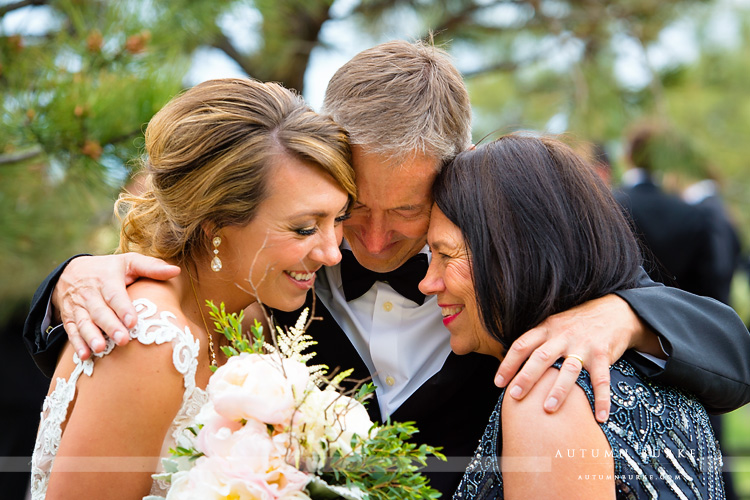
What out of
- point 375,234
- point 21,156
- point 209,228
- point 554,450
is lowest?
point 554,450

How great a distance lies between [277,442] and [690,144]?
418cm

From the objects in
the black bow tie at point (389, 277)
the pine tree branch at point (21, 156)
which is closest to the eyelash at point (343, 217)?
the black bow tie at point (389, 277)

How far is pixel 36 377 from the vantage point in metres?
5.00

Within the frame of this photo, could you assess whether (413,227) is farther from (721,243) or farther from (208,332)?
(721,243)

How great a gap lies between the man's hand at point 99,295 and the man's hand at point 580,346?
1.02 metres

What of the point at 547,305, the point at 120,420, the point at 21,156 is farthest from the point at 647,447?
the point at 21,156

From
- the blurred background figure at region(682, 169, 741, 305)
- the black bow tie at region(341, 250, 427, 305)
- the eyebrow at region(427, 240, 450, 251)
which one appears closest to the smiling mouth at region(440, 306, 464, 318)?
the eyebrow at region(427, 240, 450, 251)

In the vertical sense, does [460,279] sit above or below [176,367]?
above

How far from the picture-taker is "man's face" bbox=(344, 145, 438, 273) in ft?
8.23

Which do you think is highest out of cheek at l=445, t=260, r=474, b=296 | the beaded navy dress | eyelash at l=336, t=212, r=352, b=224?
eyelash at l=336, t=212, r=352, b=224

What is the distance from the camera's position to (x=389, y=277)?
2775 millimetres

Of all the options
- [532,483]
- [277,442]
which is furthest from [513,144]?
[277,442]

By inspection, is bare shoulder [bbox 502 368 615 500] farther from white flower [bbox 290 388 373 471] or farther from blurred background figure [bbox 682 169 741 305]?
blurred background figure [bbox 682 169 741 305]

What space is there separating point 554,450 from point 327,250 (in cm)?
96
